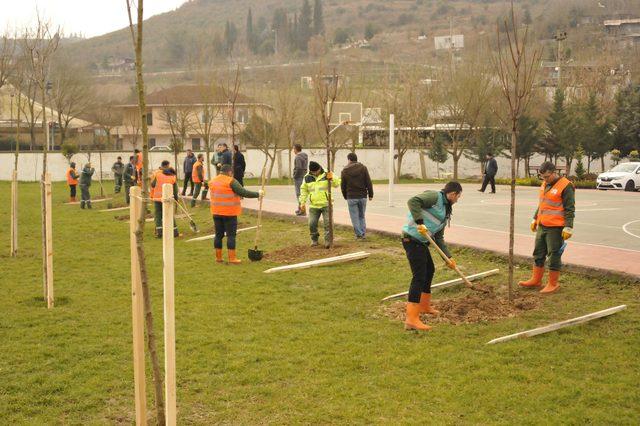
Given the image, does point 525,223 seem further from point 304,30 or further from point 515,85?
point 304,30

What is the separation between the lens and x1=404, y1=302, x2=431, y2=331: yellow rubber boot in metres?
8.25

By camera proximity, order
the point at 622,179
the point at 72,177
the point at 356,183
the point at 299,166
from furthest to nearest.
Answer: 1. the point at 622,179
2. the point at 72,177
3. the point at 299,166
4. the point at 356,183

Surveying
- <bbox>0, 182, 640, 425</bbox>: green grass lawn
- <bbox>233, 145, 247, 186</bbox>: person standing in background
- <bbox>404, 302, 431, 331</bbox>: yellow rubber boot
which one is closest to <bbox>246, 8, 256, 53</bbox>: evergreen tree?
<bbox>233, 145, 247, 186</bbox>: person standing in background

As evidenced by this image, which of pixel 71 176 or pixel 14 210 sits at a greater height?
pixel 71 176

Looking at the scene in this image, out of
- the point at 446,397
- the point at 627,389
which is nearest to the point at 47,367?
the point at 446,397

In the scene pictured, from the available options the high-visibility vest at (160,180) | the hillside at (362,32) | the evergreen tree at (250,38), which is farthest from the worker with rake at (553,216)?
the evergreen tree at (250,38)

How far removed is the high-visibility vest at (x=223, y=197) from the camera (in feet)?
42.2

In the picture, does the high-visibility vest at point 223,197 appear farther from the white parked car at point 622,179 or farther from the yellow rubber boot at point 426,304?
the white parked car at point 622,179

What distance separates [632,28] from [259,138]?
345ft

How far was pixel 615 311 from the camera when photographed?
8.45 metres

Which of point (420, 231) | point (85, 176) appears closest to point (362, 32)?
point (85, 176)

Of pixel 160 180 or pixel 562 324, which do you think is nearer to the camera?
pixel 562 324

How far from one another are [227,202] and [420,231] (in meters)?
5.56

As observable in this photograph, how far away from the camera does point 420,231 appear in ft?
26.5
